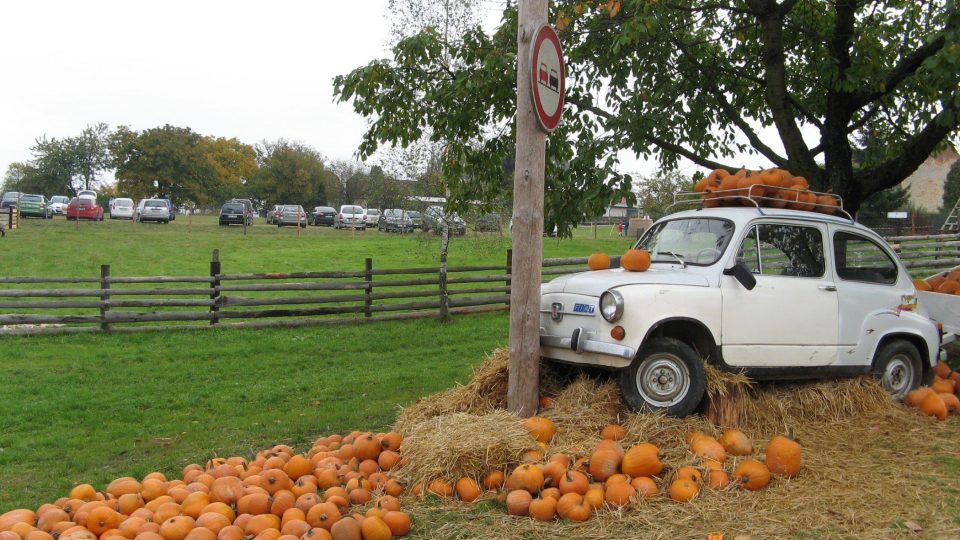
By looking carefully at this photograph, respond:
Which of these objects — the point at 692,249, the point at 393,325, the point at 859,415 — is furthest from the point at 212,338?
the point at 859,415

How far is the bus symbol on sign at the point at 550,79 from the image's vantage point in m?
5.52

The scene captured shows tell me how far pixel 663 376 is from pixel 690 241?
1.48 meters

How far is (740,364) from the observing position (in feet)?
18.7

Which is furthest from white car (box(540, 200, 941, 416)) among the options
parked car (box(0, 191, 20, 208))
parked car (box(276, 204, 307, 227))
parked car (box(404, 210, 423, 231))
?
parked car (box(0, 191, 20, 208))

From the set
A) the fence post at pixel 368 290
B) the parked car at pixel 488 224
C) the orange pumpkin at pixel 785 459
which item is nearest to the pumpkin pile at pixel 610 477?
the orange pumpkin at pixel 785 459

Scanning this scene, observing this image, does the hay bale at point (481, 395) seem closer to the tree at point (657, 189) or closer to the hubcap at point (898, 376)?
the hubcap at point (898, 376)

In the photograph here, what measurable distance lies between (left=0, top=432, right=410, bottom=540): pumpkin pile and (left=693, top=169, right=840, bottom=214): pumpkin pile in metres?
3.73

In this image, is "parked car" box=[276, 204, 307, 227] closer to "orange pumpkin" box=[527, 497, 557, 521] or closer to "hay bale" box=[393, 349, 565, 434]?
"hay bale" box=[393, 349, 565, 434]

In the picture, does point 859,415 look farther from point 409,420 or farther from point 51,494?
point 51,494

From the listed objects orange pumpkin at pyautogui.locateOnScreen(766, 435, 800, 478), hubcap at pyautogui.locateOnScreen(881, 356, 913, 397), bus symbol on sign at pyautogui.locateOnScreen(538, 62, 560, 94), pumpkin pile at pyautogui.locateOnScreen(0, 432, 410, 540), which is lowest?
pumpkin pile at pyautogui.locateOnScreen(0, 432, 410, 540)

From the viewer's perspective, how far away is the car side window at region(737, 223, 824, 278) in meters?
6.07

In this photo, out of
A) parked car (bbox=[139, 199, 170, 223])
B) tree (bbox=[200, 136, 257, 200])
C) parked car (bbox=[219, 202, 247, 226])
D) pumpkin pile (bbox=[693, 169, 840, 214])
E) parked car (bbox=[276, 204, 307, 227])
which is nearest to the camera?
pumpkin pile (bbox=[693, 169, 840, 214])

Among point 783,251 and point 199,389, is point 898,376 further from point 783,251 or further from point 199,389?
point 199,389

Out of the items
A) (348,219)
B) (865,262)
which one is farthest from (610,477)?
(348,219)
